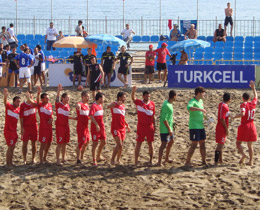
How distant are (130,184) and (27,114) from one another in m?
2.73

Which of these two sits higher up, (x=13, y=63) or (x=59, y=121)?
(x=13, y=63)

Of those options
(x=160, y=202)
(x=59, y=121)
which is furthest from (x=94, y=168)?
(x=160, y=202)

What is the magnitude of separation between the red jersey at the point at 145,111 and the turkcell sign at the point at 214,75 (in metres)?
7.52

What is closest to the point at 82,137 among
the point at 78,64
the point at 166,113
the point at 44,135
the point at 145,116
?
the point at 44,135

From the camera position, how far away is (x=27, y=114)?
482 inches

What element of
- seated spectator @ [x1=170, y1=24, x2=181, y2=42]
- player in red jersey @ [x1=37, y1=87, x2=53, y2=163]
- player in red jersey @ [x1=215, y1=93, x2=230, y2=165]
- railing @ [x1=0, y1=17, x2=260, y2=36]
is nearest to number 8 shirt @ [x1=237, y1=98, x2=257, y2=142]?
player in red jersey @ [x1=215, y1=93, x2=230, y2=165]

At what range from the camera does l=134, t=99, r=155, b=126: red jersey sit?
12.0m

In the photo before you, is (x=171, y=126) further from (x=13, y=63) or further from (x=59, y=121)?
(x=13, y=63)

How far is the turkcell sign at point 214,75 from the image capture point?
763 inches

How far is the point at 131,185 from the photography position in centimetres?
1105

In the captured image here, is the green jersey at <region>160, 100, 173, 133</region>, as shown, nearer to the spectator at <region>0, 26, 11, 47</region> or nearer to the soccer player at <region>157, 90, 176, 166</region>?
the soccer player at <region>157, 90, 176, 166</region>

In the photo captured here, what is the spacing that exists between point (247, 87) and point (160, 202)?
10.1m

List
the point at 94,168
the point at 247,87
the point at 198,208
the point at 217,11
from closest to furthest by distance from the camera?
the point at 198,208 < the point at 94,168 < the point at 247,87 < the point at 217,11

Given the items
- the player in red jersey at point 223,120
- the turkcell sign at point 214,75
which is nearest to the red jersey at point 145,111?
the player in red jersey at point 223,120
